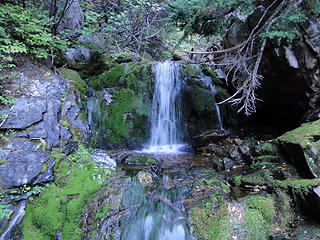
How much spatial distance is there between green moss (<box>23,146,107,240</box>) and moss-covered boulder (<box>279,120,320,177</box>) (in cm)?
384

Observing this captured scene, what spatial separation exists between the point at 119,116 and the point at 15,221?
4784 mm

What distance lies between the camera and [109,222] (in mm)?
3182

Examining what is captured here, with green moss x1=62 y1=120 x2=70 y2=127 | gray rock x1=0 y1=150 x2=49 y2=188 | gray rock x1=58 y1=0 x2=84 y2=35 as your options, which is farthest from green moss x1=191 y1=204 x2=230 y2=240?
gray rock x1=58 y1=0 x2=84 y2=35

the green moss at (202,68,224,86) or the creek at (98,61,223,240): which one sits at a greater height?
the green moss at (202,68,224,86)

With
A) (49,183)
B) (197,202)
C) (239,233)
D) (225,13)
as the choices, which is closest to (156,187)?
(197,202)

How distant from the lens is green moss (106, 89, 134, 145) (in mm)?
7125

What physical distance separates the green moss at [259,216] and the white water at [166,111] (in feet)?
13.8

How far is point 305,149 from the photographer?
3531mm

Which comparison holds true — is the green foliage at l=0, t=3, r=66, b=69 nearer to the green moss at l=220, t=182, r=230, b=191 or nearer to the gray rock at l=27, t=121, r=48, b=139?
the gray rock at l=27, t=121, r=48, b=139

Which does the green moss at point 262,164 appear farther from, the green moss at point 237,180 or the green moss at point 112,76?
the green moss at point 112,76

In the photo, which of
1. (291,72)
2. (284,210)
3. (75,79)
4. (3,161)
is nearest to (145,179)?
(284,210)

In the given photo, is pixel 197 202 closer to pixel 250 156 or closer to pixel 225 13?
pixel 250 156

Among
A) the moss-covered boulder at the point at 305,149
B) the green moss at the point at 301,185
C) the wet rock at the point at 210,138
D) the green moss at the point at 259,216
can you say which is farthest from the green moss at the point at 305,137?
the wet rock at the point at 210,138

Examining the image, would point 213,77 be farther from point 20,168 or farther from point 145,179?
point 20,168
